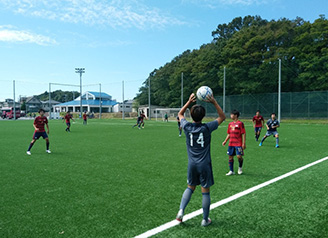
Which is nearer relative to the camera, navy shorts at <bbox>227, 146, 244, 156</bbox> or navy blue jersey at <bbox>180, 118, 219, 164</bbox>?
navy blue jersey at <bbox>180, 118, 219, 164</bbox>

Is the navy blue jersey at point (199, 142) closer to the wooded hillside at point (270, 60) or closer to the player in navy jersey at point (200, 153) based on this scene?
the player in navy jersey at point (200, 153)

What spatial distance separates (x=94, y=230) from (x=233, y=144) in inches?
179

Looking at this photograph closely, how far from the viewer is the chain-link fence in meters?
33.2

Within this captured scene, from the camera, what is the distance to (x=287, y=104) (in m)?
36.0

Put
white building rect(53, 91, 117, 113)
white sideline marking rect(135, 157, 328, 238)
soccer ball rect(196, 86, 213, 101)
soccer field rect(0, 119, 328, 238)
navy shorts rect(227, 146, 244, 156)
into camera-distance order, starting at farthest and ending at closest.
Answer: white building rect(53, 91, 117, 113)
navy shorts rect(227, 146, 244, 156)
soccer ball rect(196, 86, 213, 101)
soccer field rect(0, 119, 328, 238)
white sideline marking rect(135, 157, 328, 238)

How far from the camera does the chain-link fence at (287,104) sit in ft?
109

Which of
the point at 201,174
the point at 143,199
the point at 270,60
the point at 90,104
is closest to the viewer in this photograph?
the point at 201,174

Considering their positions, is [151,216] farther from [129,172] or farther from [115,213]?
[129,172]

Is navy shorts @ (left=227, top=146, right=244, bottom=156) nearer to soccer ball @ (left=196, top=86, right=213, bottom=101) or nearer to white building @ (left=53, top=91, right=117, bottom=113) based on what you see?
soccer ball @ (left=196, top=86, right=213, bottom=101)

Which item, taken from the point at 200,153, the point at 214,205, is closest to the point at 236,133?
the point at 214,205

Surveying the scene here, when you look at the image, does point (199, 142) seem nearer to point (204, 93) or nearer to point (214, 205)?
point (204, 93)

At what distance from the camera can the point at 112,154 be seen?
10.9m

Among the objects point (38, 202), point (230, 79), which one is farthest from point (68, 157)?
point (230, 79)

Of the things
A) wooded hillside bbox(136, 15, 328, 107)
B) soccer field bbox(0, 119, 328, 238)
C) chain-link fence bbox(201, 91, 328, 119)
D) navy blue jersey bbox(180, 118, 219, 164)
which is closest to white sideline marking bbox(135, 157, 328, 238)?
soccer field bbox(0, 119, 328, 238)
